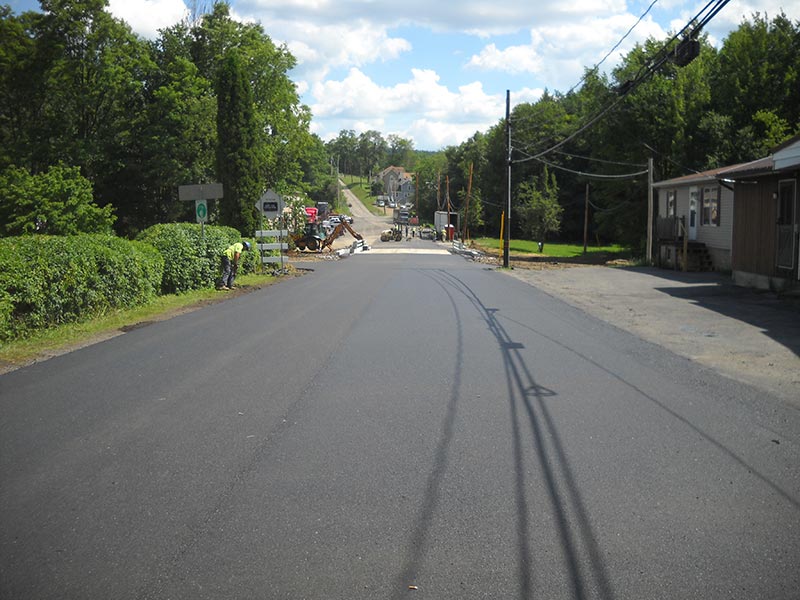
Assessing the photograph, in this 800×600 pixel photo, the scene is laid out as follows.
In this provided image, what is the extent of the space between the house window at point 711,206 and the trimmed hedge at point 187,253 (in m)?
19.1

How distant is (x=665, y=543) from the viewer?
183 inches

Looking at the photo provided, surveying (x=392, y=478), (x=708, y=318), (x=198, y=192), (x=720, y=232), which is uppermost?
(x=198, y=192)

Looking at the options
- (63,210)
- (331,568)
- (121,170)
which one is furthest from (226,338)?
(121,170)

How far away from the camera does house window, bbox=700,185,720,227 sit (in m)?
30.9

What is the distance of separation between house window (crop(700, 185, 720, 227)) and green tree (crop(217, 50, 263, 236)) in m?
19.3

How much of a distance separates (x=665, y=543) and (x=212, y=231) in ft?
69.7

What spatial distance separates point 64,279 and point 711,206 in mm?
26037

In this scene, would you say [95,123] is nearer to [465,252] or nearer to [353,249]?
[353,249]

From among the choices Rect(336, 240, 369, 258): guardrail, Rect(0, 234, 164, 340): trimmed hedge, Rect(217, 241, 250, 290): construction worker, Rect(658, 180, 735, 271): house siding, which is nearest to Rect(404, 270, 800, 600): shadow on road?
Rect(0, 234, 164, 340): trimmed hedge

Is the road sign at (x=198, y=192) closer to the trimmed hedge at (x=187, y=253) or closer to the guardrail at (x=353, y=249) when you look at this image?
the trimmed hedge at (x=187, y=253)

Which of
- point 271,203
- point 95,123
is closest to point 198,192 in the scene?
point 271,203

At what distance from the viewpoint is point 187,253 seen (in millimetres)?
21203

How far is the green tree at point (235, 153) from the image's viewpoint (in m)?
34.7

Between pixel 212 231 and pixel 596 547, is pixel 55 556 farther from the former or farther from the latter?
pixel 212 231
